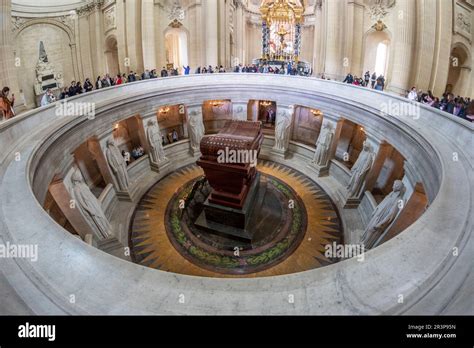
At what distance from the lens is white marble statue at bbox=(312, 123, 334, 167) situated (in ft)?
31.7

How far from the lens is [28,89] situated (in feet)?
51.1

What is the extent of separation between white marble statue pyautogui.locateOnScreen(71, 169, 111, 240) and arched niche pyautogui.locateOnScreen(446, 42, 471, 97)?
14343 mm

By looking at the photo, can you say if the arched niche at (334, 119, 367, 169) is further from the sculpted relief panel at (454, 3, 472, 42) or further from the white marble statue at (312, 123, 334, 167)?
the sculpted relief panel at (454, 3, 472, 42)

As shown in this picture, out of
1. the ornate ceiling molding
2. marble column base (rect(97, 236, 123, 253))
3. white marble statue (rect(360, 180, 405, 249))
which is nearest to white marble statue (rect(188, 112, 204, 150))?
marble column base (rect(97, 236, 123, 253))

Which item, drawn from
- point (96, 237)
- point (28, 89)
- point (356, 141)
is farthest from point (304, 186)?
point (28, 89)

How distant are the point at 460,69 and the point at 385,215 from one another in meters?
10.9

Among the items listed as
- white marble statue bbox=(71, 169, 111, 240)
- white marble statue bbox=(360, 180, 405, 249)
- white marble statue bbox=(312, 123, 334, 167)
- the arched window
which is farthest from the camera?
the arched window

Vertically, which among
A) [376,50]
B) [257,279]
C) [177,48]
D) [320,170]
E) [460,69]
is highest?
[177,48]

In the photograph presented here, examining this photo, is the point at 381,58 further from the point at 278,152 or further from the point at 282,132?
the point at 278,152

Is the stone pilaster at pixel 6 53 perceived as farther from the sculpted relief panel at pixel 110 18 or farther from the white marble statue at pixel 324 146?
the white marble statue at pixel 324 146

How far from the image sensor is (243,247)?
6734mm

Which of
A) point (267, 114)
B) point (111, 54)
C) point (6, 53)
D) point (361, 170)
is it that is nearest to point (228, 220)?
point (361, 170)
